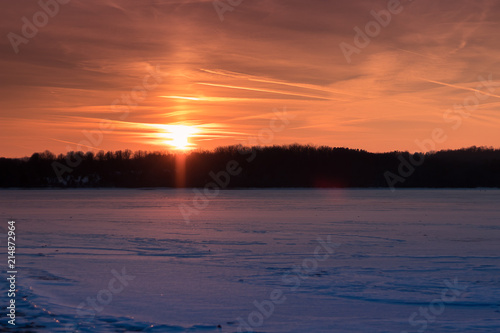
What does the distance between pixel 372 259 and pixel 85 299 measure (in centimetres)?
605

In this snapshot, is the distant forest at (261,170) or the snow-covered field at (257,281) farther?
the distant forest at (261,170)

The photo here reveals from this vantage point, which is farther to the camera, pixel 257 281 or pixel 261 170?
pixel 261 170

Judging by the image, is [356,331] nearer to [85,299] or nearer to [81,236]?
[85,299]

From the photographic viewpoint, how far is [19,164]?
107188mm

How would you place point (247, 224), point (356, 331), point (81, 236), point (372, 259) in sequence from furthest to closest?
point (247, 224) < point (81, 236) < point (372, 259) < point (356, 331)

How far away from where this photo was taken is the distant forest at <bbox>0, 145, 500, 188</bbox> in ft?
344

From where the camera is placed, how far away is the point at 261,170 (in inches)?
4513

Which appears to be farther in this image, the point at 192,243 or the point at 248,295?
the point at 192,243

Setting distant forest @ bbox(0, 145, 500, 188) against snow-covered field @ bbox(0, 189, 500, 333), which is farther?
distant forest @ bbox(0, 145, 500, 188)

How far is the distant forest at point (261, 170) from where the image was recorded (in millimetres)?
104875

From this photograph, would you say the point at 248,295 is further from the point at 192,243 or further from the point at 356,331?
the point at 192,243

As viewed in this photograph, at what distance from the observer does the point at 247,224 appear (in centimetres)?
1977

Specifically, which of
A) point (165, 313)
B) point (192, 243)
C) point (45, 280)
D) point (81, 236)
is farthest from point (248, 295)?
point (81, 236)

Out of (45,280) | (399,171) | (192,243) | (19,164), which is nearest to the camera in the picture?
(45,280)
